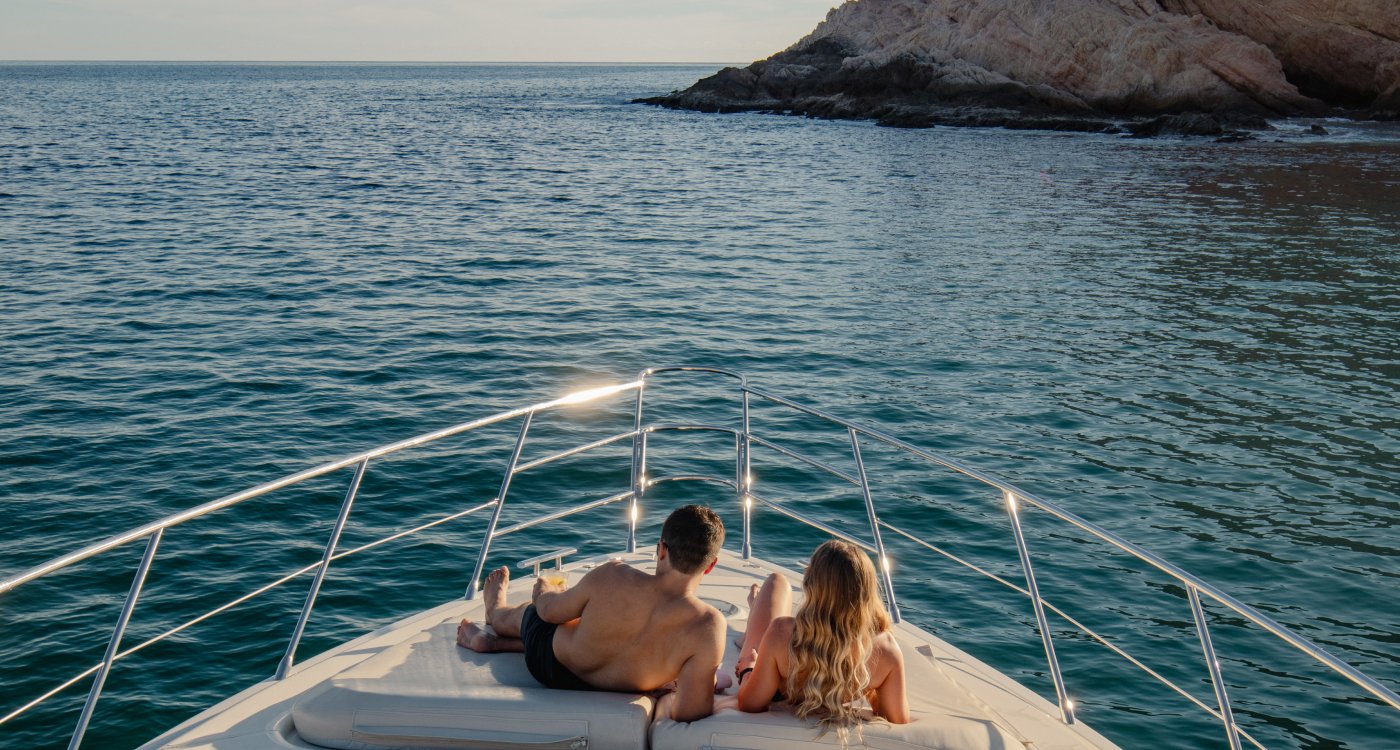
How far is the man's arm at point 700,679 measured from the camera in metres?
4.17

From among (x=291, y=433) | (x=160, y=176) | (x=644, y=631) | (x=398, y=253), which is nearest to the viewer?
(x=644, y=631)

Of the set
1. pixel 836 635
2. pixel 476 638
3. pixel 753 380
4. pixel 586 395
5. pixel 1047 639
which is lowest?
pixel 753 380

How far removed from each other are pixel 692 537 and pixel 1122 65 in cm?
6772

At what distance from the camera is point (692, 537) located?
13.6 ft

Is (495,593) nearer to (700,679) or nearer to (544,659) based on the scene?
(544,659)

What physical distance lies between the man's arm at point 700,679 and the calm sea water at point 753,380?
16.3ft

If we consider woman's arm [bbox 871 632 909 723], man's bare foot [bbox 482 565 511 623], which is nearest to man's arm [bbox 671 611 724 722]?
woman's arm [bbox 871 632 909 723]

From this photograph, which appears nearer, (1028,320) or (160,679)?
(160,679)

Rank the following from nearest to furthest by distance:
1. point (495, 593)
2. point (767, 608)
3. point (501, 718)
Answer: point (501, 718) < point (767, 608) < point (495, 593)

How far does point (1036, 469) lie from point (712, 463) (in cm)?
368

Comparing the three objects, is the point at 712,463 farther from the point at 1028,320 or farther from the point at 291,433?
the point at 1028,320

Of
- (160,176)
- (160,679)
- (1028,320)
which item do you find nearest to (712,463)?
(160,679)

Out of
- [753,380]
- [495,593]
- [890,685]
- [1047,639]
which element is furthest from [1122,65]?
[890,685]

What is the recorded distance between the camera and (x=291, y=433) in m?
13.8
